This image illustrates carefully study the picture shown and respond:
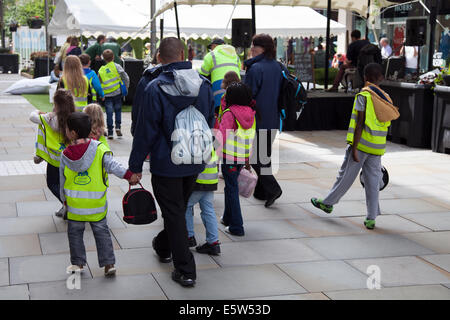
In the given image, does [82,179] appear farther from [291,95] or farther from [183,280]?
[291,95]

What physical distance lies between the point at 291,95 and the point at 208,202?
219 centimetres

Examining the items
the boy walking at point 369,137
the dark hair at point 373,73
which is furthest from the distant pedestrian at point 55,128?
the dark hair at point 373,73

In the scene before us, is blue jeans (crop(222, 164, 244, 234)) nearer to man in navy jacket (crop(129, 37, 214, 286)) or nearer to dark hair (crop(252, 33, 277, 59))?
man in navy jacket (crop(129, 37, 214, 286))

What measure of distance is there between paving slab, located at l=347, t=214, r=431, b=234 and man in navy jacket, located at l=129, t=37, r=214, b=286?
2.47 meters

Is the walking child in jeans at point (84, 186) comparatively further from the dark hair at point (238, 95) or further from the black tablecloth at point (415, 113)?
the black tablecloth at point (415, 113)

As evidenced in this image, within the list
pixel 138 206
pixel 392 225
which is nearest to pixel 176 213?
pixel 138 206

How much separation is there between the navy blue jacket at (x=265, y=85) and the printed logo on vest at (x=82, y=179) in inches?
108

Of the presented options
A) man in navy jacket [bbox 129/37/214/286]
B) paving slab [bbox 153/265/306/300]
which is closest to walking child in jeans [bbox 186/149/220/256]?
paving slab [bbox 153/265/306/300]

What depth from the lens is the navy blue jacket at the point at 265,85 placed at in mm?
7492

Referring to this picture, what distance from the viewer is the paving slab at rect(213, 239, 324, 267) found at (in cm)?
569

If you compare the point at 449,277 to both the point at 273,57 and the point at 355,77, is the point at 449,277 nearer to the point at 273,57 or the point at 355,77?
the point at 273,57

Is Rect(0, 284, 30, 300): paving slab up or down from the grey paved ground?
up
